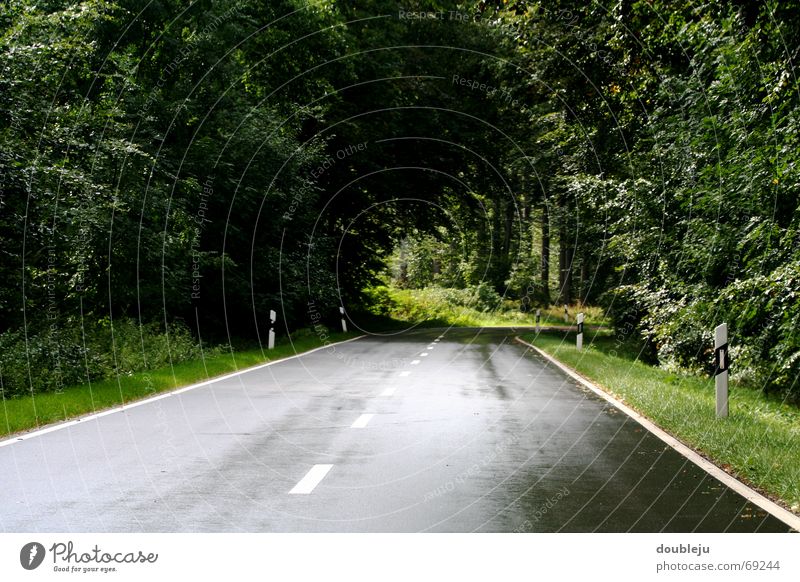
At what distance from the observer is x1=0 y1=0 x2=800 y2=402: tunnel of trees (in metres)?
14.5

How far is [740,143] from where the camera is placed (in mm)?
14945

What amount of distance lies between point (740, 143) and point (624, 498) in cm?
933

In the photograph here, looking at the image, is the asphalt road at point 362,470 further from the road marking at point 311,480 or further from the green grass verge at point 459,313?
the green grass verge at point 459,313

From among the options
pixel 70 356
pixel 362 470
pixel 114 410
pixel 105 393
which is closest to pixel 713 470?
pixel 362 470

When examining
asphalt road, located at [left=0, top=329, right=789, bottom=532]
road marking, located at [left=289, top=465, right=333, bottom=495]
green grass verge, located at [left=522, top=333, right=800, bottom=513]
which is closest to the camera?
asphalt road, located at [left=0, top=329, right=789, bottom=532]

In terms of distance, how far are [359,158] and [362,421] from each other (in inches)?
1144

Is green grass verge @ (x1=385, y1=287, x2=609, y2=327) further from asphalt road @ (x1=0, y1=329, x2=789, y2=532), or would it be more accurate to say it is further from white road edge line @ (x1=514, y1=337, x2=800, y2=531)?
asphalt road @ (x1=0, y1=329, x2=789, y2=532)

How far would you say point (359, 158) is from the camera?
40.1 meters

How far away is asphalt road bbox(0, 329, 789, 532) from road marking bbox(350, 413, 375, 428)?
0.01 meters

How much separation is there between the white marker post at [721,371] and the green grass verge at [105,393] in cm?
846

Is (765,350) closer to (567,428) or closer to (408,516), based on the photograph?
(567,428)

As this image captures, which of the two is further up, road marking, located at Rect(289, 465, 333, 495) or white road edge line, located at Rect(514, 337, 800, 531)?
road marking, located at Rect(289, 465, 333, 495)

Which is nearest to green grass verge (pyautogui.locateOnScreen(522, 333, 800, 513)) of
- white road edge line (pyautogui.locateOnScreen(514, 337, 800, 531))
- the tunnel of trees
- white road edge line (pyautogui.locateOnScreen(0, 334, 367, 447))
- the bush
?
white road edge line (pyautogui.locateOnScreen(514, 337, 800, 531))

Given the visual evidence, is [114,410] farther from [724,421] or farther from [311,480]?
[724,421]
